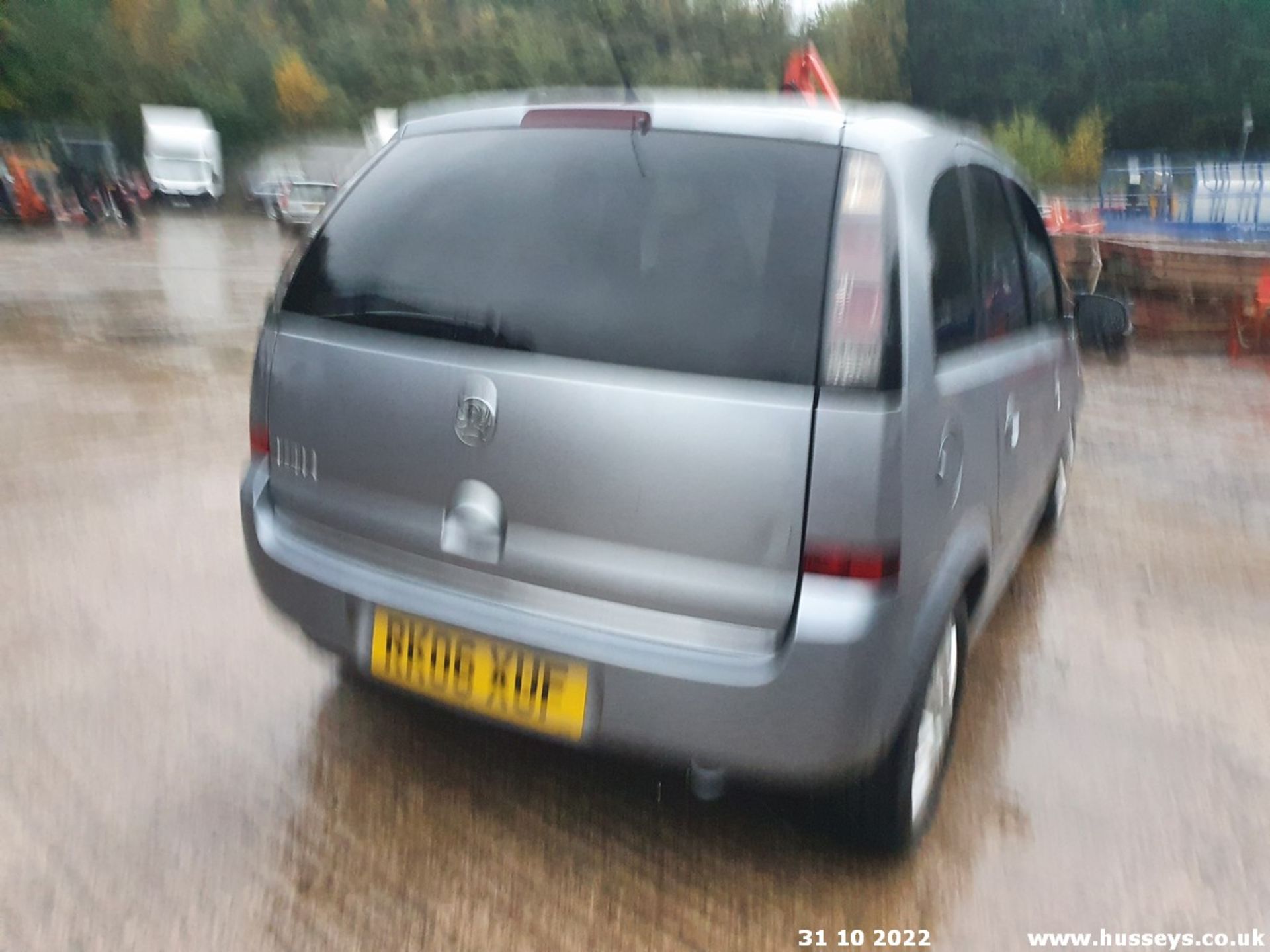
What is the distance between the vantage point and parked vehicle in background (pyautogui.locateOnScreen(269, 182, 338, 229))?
1268 inches

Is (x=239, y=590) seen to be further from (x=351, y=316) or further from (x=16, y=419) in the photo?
(x=16, y=419)

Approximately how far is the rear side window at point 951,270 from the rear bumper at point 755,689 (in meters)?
0.66

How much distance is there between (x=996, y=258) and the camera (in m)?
3.20

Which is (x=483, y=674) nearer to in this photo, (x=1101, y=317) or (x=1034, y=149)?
(x=1101, y=317)

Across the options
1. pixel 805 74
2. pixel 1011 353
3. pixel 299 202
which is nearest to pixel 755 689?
pixel 1011 353

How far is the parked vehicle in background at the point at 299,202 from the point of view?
32.2 m

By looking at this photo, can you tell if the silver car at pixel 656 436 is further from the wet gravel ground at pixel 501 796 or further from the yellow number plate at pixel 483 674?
the wet gravel ground at pixel 501 796

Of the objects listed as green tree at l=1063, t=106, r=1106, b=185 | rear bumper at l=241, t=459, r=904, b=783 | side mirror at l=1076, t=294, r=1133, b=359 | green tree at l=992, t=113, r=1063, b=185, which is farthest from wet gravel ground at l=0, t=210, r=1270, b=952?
green tree at l=1063, t=106, r=1106, b=185

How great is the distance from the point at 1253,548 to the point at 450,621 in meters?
4.52

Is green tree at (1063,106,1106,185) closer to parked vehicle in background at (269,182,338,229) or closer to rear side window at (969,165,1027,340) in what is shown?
parked vehicle in background at (269,182,338,229)

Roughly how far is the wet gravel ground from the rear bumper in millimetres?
219

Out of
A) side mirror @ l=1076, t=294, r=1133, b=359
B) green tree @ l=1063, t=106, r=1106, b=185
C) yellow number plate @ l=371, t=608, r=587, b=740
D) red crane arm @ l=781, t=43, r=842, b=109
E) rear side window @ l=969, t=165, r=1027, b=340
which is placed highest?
red crane arm @ l=781, t=43, r=842, b=109

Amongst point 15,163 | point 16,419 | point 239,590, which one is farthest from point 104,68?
point 239,590

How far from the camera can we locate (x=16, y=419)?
6758mm
